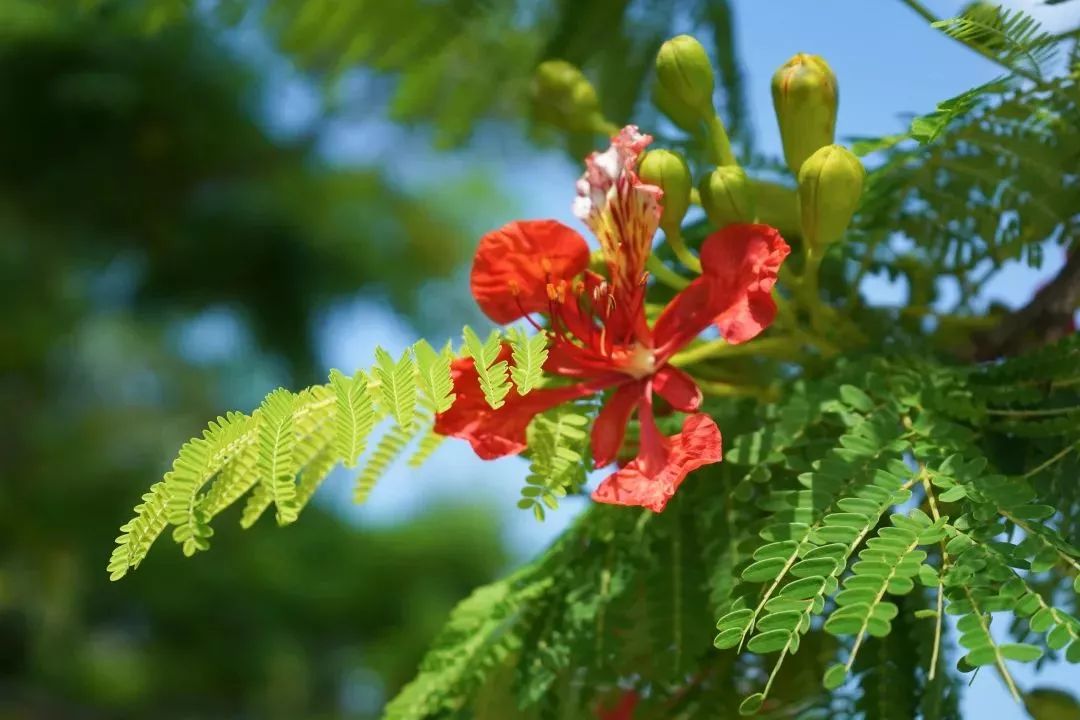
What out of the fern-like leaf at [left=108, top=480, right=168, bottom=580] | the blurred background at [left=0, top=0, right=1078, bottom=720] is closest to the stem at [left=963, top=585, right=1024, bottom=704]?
the fern-like leaf at [left=108, top=480, right=168, bottom=580]

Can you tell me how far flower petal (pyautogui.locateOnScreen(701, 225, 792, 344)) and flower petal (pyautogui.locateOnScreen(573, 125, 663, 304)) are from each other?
0.02 m

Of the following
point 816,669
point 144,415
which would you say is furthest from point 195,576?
point 816,669

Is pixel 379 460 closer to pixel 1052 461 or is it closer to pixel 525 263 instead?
pixel 525 263

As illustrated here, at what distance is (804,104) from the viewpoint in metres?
0.36

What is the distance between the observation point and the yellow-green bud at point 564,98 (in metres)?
0.48

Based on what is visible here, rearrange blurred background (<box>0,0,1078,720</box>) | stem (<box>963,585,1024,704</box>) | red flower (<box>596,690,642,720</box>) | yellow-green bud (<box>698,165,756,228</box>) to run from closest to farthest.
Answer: stem (<box>963,585,1024,704</box>) → yellow-green bud (<box>698,165,756,228</box>) → red flower (<box>596,690,642,720</box>) → blurred background (<box>0,0,1078,720</box>)

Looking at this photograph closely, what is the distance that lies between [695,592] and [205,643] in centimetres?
266

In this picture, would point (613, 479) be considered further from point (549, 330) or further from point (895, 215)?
point (895, 215)

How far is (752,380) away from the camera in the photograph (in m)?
0.46

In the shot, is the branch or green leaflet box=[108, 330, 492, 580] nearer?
green leaflet box=[108, 330, 492, 580]

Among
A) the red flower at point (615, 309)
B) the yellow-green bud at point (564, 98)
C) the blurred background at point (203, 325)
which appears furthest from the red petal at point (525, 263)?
the blurred background at point (203, 325)

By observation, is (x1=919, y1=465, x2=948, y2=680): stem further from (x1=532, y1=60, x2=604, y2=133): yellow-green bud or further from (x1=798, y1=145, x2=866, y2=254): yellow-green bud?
(x1=532, y1=60, x2=604, y2=133): yellow-green bud

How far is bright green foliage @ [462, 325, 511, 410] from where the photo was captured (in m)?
0.32

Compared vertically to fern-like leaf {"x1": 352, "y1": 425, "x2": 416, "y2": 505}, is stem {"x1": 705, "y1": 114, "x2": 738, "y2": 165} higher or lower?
higher
